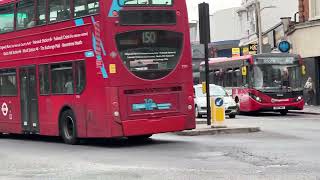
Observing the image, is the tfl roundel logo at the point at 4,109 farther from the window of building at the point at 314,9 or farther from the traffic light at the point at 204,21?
the window of building at the point at 314,9

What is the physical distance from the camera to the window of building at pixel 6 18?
19438mm

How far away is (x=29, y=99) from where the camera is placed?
19.0m

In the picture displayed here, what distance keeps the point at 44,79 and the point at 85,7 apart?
9.91 ft

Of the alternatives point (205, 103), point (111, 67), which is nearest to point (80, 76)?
point (111, 67)

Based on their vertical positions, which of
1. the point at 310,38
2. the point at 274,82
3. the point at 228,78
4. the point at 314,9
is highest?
the point at 314,9

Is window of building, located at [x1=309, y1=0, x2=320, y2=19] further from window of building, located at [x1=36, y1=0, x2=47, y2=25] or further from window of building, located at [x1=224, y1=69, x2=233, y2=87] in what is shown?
window of building, located at [x1=36, y1=0, x2=47, y2=25]

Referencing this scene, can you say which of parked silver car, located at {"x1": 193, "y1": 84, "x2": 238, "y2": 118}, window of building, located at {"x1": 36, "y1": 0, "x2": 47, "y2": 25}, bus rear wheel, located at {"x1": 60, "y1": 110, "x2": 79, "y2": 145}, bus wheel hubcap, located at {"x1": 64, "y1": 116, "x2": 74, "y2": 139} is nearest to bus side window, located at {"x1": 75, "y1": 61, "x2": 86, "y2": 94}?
bus rear wheel, located at {"x1": 60, "y1": 110, "x2": 79, "y2": 145}

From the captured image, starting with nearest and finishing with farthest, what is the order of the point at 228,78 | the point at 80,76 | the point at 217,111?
the point at 80,76, the point at 217,111, the point at 228,78

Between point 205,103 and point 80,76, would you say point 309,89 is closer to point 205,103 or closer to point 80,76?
point 205,103

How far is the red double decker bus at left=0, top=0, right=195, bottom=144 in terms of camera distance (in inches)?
622

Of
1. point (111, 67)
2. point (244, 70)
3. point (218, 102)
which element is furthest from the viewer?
point (244, 70)

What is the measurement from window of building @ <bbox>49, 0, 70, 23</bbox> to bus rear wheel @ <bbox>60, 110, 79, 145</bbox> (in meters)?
2.52

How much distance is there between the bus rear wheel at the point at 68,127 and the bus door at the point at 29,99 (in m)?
1.46

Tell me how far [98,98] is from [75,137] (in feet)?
5.18
